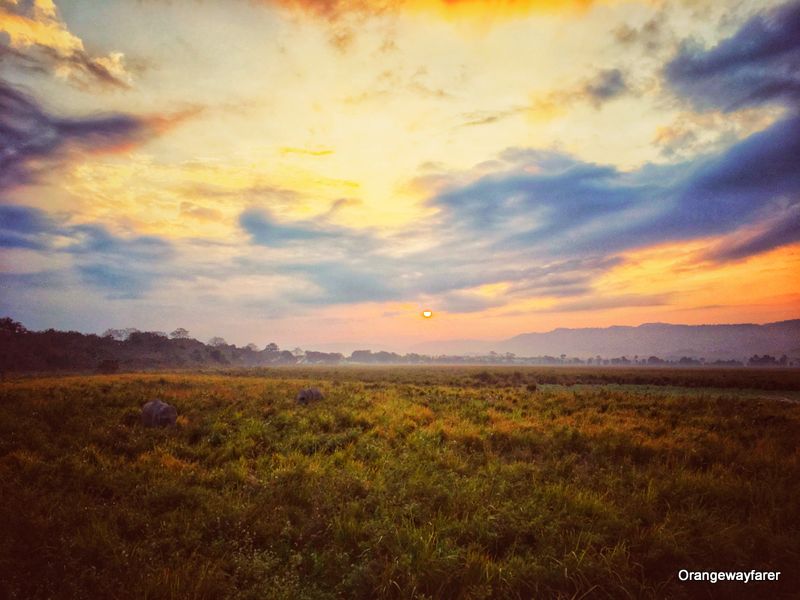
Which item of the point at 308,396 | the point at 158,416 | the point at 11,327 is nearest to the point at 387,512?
the point at 158,416

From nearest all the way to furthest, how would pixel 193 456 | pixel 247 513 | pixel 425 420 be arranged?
pixel 247 513 < pixel 193 456 < pixel 425 420

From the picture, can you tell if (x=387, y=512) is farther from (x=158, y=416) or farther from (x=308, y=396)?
(x=308, y=396)

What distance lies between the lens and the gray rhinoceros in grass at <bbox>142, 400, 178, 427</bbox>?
13.4 m

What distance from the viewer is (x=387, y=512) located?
22.1ft

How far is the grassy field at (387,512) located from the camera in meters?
4.90

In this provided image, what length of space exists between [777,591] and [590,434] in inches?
309

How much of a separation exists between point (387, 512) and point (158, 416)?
11.2 meters

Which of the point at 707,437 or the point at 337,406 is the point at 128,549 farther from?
the point at 707,437

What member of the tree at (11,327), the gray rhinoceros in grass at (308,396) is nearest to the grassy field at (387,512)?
the gray rhinoceros in grass at (308,396)

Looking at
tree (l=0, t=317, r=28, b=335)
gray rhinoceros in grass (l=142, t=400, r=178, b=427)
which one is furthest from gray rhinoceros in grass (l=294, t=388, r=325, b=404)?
tree (l=0, t=317, r=28, b=335)

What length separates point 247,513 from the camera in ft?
21.4

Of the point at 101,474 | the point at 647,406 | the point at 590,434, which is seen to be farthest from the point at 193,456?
the point at 647,406

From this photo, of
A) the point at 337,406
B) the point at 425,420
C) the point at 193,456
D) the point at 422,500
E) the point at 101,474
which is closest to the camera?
the point at 422,500

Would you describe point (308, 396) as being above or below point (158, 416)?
below
